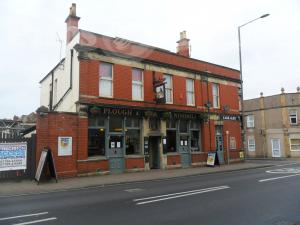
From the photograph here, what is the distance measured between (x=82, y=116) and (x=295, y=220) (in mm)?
12602

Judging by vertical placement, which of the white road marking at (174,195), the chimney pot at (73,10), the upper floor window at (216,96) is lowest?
the white road marking at (174,195)

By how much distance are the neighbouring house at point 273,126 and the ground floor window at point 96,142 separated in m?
27.6

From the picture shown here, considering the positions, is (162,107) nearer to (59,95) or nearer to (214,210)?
(59,95)

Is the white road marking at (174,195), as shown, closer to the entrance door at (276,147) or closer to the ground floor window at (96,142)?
the ground floor window at (96,142)

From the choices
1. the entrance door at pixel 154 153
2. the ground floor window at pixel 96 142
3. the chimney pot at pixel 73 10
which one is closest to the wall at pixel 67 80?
the ground floor window at pixel 96 142

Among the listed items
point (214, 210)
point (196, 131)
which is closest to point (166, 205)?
point (214, 210)

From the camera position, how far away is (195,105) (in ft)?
74.4

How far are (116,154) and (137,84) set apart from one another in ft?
17.1

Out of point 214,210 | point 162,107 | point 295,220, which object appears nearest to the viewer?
point 295,220

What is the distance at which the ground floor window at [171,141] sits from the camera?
67.4 ft

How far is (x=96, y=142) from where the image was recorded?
55.9 ft

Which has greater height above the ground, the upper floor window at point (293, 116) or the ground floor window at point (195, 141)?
the upper floor window at point (293, 116)

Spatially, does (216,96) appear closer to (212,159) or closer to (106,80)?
(212,159)

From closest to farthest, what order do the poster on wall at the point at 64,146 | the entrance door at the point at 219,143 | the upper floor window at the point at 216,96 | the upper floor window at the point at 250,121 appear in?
the poster on wall at the point at 64,146, the entrance door at the point at 219,143, the upper floor window at the point at 216,96, the upper floor window at the point at 250,121
